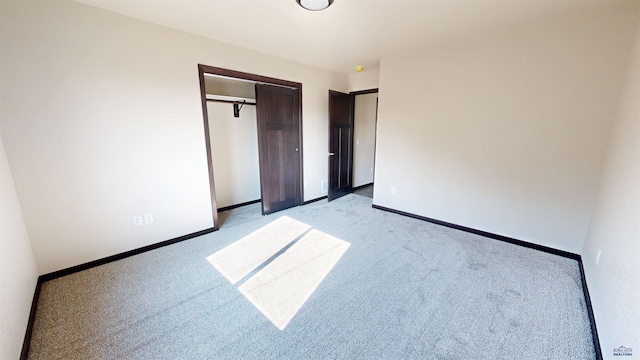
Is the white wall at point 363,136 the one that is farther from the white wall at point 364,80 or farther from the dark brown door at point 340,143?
the white wall at point 364,80

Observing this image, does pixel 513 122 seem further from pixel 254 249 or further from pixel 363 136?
pixel 254 249

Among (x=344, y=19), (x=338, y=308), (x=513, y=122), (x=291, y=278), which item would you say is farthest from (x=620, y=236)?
(x=344, y=19)

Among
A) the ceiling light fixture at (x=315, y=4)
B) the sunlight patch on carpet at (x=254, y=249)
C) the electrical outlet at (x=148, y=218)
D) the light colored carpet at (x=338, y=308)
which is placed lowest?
the light colored carpet at (x=338, y=308)

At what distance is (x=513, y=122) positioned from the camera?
258 centimetres

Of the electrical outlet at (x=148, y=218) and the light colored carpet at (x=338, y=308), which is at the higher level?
the electrical outlet at (x=148, y=218)

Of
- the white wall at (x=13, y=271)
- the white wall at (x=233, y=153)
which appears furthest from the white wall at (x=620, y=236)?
the white wall at (x=233, y=153)

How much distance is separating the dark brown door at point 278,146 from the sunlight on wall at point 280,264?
0.66 m

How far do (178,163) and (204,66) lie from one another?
1.14 m

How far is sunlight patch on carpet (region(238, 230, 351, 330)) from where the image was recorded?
1.76 metres

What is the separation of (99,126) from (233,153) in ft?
6.05

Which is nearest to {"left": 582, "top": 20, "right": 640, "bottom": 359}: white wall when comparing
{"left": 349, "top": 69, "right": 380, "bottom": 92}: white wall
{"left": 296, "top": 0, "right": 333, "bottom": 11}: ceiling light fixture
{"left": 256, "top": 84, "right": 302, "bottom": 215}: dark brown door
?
{"left": 296, "top": 0, "right": 333, "bottom": 11}: ceiling light fixture

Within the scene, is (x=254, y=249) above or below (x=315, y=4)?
below

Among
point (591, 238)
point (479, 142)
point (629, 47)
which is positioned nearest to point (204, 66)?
point (479, 142)

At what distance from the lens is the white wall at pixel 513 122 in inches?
84.7
